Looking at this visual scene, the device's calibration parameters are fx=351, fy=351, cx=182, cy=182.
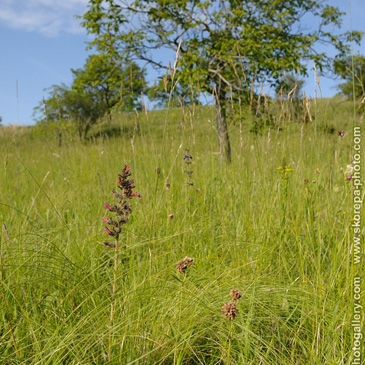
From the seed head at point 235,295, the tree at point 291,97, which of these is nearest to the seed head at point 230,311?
the seed head at point 235,295

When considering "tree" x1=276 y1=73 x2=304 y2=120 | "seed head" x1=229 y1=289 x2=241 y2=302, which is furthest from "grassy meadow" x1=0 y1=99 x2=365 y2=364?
"tree" x1=276 y1=73 x2=304 y2=120

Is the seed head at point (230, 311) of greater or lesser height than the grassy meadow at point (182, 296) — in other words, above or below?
above

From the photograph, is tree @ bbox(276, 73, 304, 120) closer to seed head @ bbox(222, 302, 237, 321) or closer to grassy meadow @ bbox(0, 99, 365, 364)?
grassy meadow @ bbox(0, 99, 365, 364)

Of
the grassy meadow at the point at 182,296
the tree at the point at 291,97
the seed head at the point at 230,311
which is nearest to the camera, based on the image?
the seed head at the point at 230,311

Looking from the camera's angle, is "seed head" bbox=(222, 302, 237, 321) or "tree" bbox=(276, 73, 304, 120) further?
"tree" bbox=(276, 73, 304, 120)

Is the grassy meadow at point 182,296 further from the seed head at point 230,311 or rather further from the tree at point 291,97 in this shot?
the tree at point 291,97

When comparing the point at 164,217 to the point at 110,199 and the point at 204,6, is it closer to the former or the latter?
the point at 110,199

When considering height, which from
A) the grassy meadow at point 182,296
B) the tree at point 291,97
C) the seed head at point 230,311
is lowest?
the grassy meadow at point 182,296

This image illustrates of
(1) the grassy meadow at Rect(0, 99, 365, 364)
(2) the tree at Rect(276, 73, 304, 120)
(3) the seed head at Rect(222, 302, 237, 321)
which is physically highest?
(2) the tree at Rect(276, 73, 304, 120)

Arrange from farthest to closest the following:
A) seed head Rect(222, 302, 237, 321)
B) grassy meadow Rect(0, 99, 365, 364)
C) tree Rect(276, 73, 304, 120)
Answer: tree Rect(276, 73, 304, 120) < grassy meadow Rect(0, 99, 365, 364) < seed head Rect(222, 302, 237, 321)

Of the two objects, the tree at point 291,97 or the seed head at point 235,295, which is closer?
the seed head at point 235,295

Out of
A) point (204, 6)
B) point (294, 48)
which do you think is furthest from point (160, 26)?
point (294, 48)

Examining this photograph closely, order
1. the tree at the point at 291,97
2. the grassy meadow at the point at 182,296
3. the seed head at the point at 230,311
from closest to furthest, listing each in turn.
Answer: the seed head at the point at 230,311
the grassy meadow at the point at 182,296
the tree at the point at 291,97

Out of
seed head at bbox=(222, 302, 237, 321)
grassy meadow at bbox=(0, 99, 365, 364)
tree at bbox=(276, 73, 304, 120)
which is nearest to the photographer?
seed head at bbox=(222, 302, 237, 321)
